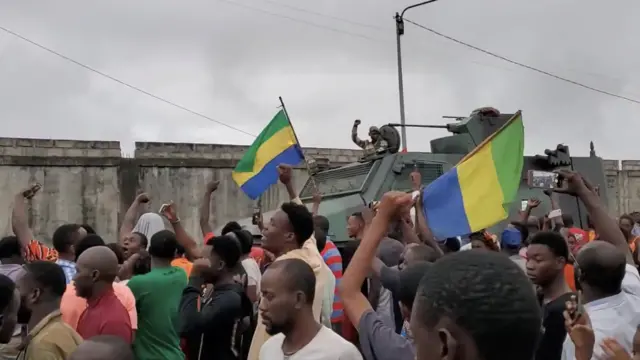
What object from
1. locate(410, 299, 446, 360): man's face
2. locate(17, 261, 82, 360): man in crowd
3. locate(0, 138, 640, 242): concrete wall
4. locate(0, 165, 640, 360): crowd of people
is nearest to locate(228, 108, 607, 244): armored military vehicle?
locate(0, 138, 640, 242): concrete wall

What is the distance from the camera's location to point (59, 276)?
4.27 m

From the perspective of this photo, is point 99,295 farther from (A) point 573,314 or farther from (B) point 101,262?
(A) point 573,314

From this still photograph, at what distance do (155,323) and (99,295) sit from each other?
0.66m

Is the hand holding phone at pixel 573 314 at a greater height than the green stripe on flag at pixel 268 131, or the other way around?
the green stripe on flag at pixel 268 131

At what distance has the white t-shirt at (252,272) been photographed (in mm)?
5864

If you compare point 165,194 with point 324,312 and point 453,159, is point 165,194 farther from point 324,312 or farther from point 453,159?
point 324,312

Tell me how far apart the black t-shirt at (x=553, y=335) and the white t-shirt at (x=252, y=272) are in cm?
230

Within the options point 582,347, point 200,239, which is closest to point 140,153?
point 200,239

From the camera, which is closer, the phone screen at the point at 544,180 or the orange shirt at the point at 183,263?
the phone screen at the point at 544,180

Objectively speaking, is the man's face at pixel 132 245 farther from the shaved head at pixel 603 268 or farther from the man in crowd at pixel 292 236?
the shaved head at pixel 603 268

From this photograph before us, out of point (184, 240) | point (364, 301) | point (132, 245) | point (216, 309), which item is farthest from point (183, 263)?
point (364, 301)

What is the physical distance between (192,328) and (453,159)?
703 cm

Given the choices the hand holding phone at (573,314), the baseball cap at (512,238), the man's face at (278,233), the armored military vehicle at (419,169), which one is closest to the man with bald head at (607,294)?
the hand holding phone at (573,314)

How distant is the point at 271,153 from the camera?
9.25m
